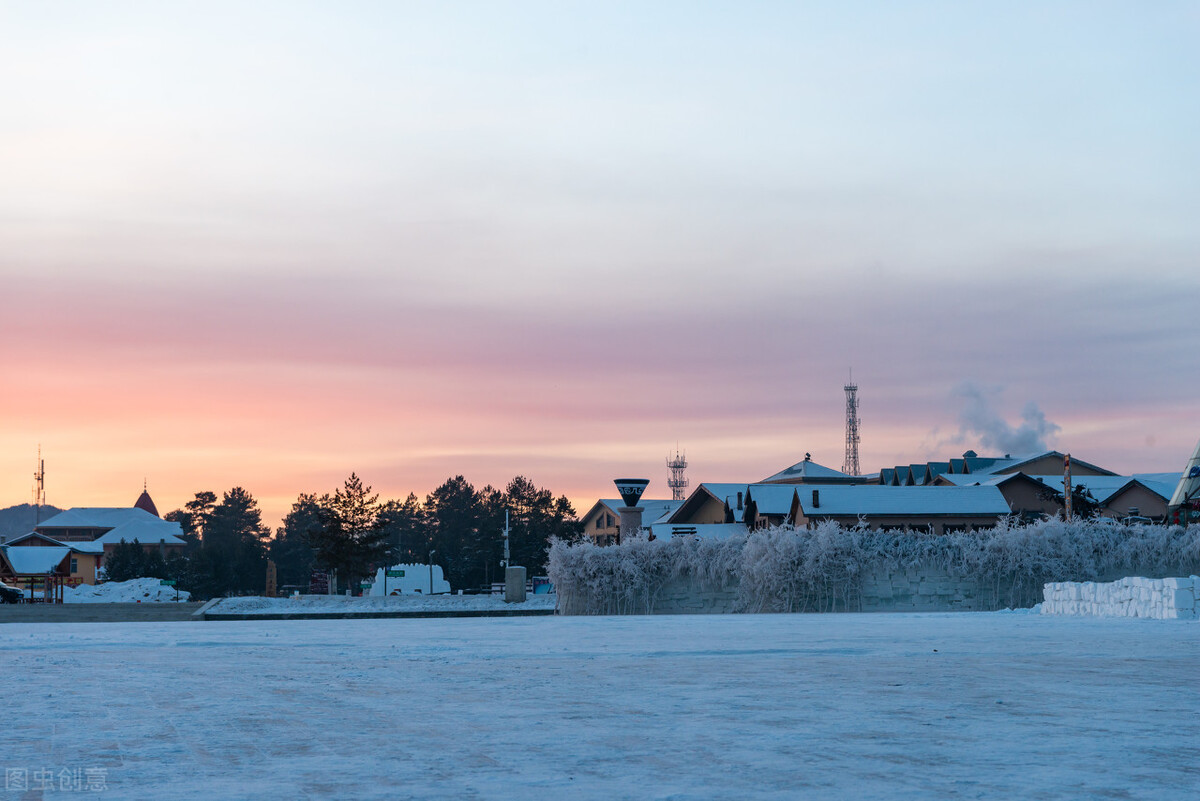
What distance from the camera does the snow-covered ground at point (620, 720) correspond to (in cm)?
560

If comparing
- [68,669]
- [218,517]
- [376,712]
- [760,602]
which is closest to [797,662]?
[376,712]

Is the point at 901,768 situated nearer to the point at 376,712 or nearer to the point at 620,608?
the point at 376,712

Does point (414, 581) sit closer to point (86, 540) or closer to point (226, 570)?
point (226, 570)

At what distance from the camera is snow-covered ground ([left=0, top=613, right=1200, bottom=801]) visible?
5602mm

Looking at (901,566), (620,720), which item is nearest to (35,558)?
(901,566)

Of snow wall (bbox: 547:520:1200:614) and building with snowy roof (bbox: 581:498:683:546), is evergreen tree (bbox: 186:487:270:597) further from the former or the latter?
snow wall (bbox: 547:520:1200:614)

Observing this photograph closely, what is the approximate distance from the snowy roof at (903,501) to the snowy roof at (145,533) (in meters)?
97.8

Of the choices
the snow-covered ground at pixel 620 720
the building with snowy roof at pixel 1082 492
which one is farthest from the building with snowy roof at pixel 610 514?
the snow-covered ground at pixel 620 720

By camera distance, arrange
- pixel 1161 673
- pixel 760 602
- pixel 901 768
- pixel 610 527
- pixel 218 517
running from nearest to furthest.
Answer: pixel 901 768, pixel 1161 673, pixel 760 602, pixel 610 527, pixel 218 517

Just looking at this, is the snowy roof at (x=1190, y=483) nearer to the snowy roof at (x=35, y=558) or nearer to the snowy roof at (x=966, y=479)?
the snowy roof at (x=966, y=479)

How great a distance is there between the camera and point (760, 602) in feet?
107

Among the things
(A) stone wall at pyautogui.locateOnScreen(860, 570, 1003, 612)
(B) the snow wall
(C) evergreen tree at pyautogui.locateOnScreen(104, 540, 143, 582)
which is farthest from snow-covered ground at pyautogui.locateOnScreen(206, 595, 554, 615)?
(C) evergreen tree at pyautogui.locateOnScreen(104, 540, 143, 582)

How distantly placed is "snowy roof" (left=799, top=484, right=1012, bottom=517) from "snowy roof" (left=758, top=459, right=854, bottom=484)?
2468cm

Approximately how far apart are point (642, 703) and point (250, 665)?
5.30 metres
